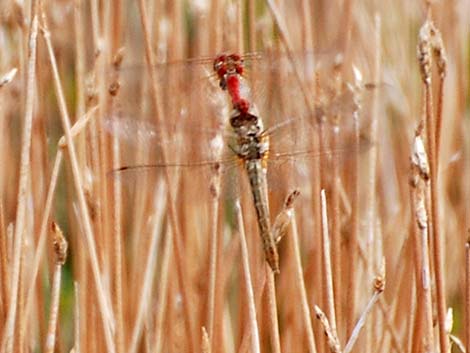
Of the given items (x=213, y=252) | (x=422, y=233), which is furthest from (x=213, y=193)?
(x=422, y=233)

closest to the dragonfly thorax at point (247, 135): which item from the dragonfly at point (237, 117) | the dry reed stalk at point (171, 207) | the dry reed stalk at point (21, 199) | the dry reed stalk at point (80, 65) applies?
the dragonfly at point (237, 117)

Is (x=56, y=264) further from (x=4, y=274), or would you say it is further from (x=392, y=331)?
(x=392, y=331)

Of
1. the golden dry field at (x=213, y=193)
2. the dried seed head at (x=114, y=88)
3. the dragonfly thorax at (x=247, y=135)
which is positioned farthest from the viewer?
the dragonfly thorax at (x=247, y=135)

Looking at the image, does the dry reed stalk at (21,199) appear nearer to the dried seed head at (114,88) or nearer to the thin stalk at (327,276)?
the dried seed head at (114,88)

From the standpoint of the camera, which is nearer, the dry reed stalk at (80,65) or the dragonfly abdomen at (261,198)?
the dragonfly abdomen at (261,198)

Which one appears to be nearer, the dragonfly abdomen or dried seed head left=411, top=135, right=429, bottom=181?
dried seed head left=411, top=135, right=429, bottom=181

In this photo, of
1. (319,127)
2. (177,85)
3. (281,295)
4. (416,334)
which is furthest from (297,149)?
(281,295)

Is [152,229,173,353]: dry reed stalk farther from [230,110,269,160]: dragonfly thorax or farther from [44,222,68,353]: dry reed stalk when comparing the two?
[44,222,68,353]: dry reed stalk

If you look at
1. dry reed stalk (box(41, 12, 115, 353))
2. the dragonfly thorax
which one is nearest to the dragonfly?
the dragonfly thorax

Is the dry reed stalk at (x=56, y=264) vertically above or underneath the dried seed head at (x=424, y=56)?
underneath
